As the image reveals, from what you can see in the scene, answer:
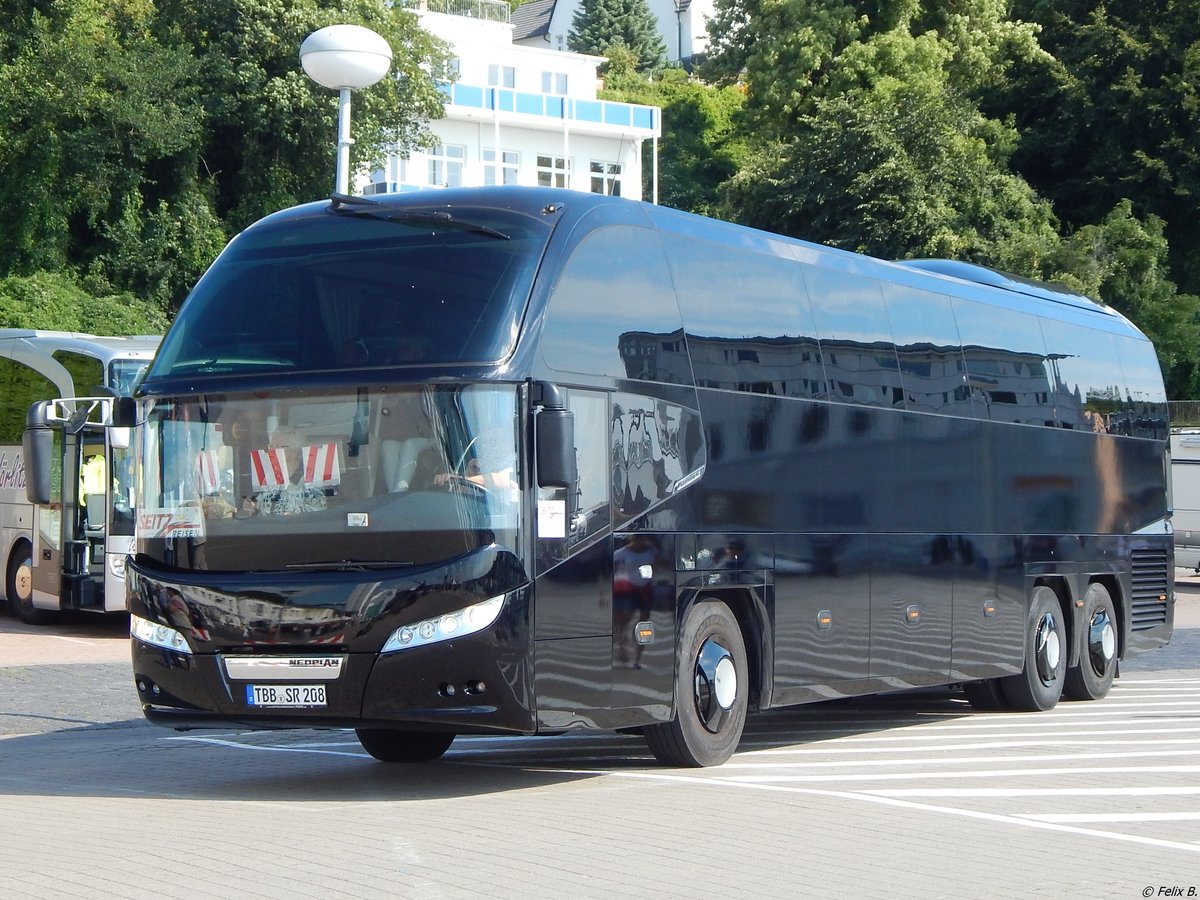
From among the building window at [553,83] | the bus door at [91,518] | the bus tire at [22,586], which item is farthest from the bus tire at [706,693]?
the building window at [553,83]

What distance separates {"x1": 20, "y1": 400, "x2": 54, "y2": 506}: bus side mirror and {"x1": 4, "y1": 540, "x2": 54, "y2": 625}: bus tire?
48.0ft

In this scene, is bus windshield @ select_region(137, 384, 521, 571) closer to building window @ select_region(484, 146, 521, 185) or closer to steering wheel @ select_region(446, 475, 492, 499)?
steering wheel @ select_region(446, 475, 492, 499)

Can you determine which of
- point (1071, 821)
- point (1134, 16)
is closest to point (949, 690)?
point (1071, 821)

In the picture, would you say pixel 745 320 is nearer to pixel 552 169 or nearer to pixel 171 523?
pixel 171 523

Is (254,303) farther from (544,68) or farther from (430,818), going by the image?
(544,68)

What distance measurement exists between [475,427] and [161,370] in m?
2.23

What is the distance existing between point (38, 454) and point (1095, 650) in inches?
435

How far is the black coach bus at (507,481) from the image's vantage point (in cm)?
970

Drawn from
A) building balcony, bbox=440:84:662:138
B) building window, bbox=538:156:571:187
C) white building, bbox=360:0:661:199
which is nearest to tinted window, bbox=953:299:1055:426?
white building, bbox=360:0:661:199

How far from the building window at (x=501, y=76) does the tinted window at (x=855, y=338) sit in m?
66.4

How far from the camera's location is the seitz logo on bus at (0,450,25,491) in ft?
82.8

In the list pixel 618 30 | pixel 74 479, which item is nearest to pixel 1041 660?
pixel 74 479

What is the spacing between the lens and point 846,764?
11766 mm

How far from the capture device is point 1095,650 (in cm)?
1773
